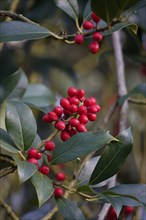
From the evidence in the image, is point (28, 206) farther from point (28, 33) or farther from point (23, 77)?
point (28, 33)

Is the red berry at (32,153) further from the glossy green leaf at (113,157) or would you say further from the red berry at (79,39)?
the red berry at (79,39)

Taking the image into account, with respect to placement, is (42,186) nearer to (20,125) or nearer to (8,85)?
(20,125)

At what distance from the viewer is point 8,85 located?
119 centimetres

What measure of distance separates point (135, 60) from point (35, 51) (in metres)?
0.76

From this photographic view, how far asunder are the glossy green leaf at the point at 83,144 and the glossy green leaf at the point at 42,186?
70 mm

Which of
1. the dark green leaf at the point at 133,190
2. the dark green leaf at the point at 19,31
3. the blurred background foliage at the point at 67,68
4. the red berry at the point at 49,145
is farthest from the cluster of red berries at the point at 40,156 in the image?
the blurred background foliage at the point at 67,68

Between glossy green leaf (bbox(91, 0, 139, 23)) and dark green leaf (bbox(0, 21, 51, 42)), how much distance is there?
0.12m

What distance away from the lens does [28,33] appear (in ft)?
3.05

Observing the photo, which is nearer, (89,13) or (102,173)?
(102,173)

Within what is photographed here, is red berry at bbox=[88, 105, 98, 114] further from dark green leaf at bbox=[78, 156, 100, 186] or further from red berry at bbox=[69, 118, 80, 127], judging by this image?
dark green leaf at bbox=[78, 156, 100, 186]

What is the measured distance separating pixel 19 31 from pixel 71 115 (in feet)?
0.64

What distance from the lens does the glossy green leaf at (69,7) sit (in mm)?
1084

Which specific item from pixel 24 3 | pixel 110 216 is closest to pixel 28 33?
pixel 110 216

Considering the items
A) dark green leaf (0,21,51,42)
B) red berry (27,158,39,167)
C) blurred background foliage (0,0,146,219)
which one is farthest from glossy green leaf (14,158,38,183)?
blurred background foliage (0,0,146,219)
